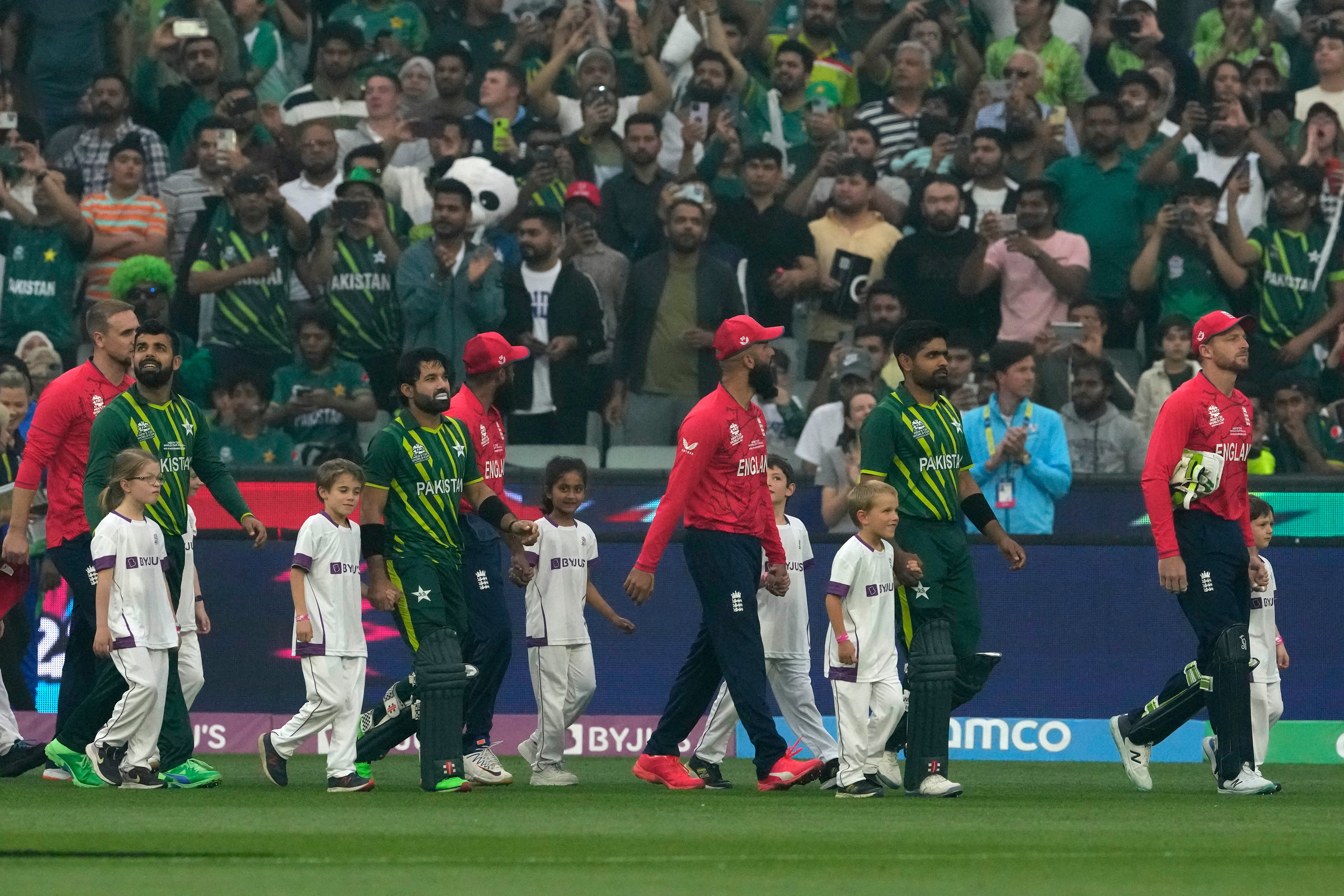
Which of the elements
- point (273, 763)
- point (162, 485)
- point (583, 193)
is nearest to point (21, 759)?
point (273, 763)

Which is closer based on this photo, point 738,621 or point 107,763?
point 107,763

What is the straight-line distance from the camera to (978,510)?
10.7 meters

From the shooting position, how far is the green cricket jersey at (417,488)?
10.6 meters

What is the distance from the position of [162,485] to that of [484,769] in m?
2.35

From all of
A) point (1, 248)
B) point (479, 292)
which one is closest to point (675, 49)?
point (479, 292)

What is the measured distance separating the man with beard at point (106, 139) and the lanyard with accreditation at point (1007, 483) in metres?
7.63

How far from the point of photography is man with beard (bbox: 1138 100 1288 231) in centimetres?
1730

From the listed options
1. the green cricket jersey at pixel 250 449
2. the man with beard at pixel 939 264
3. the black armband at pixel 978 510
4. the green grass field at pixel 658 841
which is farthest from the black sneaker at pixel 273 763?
the man with beard at pixel 939 264

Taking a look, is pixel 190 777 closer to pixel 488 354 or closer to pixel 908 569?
pixel 488 354

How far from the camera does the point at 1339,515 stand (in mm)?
14156

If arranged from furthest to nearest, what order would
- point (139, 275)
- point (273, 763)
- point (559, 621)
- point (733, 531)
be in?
point (139, 275) < point (559, 621) < point (273, 763) < point (733, 531)

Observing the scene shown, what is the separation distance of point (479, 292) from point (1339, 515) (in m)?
6.58

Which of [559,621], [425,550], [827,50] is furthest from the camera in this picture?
[827,50]

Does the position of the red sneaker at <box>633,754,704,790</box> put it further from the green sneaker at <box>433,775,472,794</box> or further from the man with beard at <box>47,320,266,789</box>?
the man with beard at <box>47,320,266,789</box>
